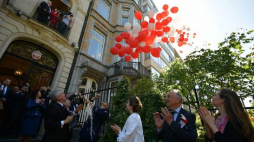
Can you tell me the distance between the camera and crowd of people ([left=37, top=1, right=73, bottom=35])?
718 centimetres

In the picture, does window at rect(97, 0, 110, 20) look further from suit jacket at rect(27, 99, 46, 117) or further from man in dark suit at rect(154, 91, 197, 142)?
man in dark suit at rect(154, 91, 197, 142)

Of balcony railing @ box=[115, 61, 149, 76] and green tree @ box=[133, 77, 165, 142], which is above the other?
balcony railing @ box=[115, 61, 149, 76]

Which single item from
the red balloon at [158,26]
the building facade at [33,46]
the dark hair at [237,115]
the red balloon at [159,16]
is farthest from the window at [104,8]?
the dark hair at [237,115]

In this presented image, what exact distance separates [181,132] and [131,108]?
3.54 ft

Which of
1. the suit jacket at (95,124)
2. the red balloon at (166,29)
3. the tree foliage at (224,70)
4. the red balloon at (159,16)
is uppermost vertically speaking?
the red balloon at (159,16)

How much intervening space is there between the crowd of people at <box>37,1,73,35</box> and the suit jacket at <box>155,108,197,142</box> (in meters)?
8.59

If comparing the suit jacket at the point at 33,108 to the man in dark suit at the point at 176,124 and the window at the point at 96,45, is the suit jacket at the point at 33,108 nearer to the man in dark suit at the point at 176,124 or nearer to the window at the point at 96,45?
the man in dark suit at the point at 176,124

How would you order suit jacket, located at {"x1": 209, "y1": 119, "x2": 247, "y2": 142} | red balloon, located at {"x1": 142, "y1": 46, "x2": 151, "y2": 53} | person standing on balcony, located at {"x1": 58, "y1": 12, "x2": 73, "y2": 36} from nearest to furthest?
1. suit jacket, located at {"x1": 209, "y1": 119, "x2": 247, "y2": 142}
2. red balloon, located at {"x1": 142, "y1": 46, "x2": 151, "y2": 53}
3. person standing on balcony, located at {"x1": 58, "y1": 12, "x2": 73, "y2": 36}

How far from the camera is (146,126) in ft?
11.6

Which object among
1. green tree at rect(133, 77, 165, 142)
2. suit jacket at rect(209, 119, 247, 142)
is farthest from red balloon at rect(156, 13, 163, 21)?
suit jacket at rect(209, 119, 247, 142)

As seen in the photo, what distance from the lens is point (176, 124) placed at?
5.28ft

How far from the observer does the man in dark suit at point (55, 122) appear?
217 cm

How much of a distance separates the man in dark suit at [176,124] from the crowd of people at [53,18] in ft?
27.6

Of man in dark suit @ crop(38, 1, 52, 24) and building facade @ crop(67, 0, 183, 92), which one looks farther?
building facade @ crop(67, 0, 183, 92)
